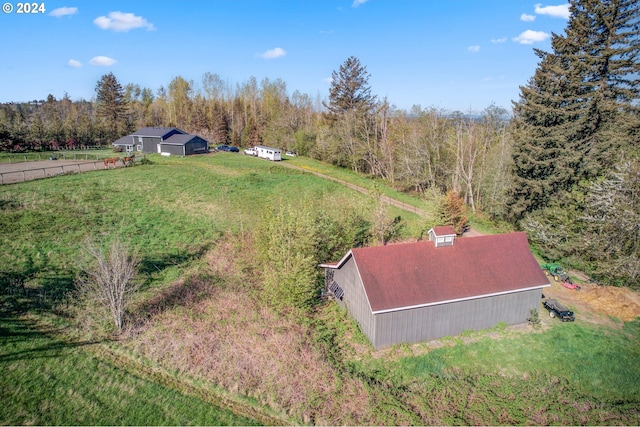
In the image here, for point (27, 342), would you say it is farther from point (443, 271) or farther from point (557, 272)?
point (557, 272)

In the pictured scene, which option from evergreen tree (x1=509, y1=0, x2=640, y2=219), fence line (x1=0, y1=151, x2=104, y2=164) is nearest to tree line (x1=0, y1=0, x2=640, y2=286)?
evergreen tree (x1=509, y1=0, x2=640, y2=219)

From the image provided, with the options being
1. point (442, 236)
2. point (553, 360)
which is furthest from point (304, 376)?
point (553, 360)

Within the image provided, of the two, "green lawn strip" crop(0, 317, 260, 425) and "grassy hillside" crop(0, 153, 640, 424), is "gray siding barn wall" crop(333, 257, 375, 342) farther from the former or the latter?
"green lawn strip" crop(0, 317, 260, 425)

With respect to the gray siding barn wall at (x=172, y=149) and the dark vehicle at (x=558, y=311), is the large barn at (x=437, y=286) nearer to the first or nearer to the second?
the dark vehicle at (x=558, y=311)

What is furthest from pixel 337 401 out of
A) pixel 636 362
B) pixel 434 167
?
pixel 434 167

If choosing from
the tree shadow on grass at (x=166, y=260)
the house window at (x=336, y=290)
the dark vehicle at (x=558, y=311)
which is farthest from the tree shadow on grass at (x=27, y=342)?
the dark vehicle at (x=558, y=311)

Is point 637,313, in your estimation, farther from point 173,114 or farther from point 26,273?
point 173,114
